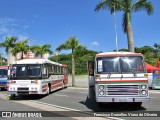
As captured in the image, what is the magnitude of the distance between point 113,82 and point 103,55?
149cm

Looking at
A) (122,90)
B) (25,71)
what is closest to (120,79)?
(122,90)

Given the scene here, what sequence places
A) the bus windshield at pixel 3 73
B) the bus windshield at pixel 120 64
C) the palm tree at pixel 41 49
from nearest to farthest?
the bus windshield at pixel 120 64
the bus windshield at pixel 3 73
the palm tree at pixel 41 49

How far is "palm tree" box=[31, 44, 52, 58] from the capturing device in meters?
58.5

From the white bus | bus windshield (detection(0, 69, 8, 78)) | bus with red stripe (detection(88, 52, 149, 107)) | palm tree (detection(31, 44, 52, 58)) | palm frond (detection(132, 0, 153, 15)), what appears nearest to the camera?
bus with red stripe (detection(88, 52, 149, 107))

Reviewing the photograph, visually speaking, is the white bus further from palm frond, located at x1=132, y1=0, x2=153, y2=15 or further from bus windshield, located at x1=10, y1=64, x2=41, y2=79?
palm frond, located at x1=132, y1=0, x2=153, y2=15

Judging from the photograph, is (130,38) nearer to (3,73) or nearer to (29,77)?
(29,77)

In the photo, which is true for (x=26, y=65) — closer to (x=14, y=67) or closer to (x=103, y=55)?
(x=14, y=67)

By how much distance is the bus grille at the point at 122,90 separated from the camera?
12.8 m

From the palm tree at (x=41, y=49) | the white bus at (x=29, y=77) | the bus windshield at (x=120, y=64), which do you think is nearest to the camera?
the bus windshield at (x=120, y=64)

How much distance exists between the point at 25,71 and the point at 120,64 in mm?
8581

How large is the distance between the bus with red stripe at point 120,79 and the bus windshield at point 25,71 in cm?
742

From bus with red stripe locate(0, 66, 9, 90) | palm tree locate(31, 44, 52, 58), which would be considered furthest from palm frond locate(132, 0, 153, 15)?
palm tree locate(31, 44, 52, 58)

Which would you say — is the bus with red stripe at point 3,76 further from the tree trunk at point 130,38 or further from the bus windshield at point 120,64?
the bus windshield at point 120,64

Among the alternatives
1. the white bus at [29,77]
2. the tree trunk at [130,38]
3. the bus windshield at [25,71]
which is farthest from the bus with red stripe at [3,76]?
the tree trunk at [130,38]
